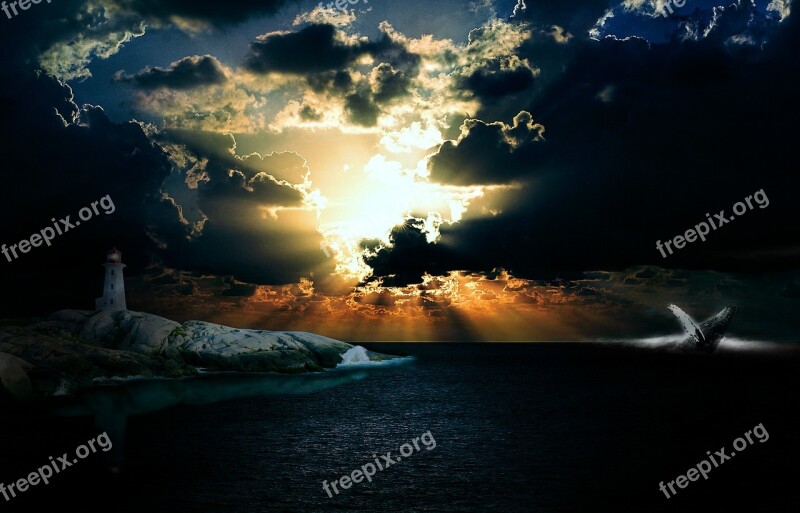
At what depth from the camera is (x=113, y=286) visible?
11956 centimetres

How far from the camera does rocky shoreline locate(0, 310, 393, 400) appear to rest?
Answer: 77.3 m

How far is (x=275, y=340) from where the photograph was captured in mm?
124312

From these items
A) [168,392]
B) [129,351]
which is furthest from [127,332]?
[168,392]

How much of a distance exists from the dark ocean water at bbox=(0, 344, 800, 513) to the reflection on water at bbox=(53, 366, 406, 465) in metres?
2.51

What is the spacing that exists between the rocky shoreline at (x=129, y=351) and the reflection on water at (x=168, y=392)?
3.55 metres

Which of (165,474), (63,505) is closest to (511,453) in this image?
(165,474)

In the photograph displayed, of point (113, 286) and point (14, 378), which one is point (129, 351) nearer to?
point (113, 286)
